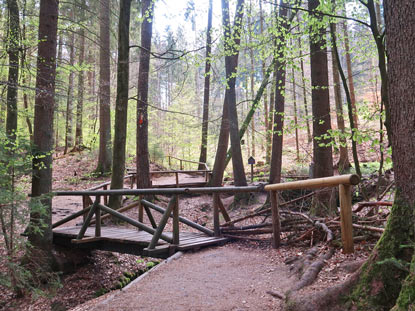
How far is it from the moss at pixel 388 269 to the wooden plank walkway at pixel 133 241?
3.67 meters

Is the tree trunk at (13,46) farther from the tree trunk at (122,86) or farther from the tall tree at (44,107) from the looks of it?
the tree trunk at (122,86)

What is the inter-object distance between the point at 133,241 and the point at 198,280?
2184 mm

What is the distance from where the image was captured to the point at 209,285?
4.19 meters

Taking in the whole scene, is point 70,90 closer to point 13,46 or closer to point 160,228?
point 13,46

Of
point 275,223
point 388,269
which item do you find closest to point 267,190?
point 275,223

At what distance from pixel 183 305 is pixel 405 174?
2635mm

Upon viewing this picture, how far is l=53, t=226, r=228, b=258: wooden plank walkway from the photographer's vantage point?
579cm

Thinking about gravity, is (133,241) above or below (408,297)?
below

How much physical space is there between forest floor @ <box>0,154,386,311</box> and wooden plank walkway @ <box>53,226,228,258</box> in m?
0.22

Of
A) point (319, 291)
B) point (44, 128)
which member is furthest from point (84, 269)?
point (319, 291)

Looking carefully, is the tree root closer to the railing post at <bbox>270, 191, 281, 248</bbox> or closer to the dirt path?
the dirt path

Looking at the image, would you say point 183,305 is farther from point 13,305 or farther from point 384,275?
point 13,305

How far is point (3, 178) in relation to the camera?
5.72 meters

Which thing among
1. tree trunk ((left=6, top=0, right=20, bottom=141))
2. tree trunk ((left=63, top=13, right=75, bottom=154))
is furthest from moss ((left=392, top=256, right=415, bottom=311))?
tree trunk ((left=6, top=0, right=20, bottom=141))
